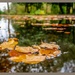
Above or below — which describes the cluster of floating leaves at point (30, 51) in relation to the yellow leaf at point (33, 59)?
above

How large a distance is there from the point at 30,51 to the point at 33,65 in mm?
112

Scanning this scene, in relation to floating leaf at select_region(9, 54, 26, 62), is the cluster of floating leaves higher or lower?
higher

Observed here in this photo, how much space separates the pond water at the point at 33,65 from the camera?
3.66 meters

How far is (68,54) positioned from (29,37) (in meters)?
0.33

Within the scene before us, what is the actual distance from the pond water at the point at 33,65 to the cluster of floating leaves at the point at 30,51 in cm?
3

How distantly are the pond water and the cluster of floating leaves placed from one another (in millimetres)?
31

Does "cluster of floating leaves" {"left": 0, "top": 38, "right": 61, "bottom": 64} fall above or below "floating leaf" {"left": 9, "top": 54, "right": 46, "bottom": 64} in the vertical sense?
above

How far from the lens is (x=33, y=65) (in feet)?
12.0

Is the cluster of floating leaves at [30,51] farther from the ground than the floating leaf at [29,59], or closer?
farther from the ground

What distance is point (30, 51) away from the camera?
12.0 feet

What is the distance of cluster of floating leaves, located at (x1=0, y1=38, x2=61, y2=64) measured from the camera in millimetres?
3664

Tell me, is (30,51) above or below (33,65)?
above

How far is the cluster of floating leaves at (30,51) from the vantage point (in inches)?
144

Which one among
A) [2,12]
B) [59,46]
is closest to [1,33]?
[2,12]
